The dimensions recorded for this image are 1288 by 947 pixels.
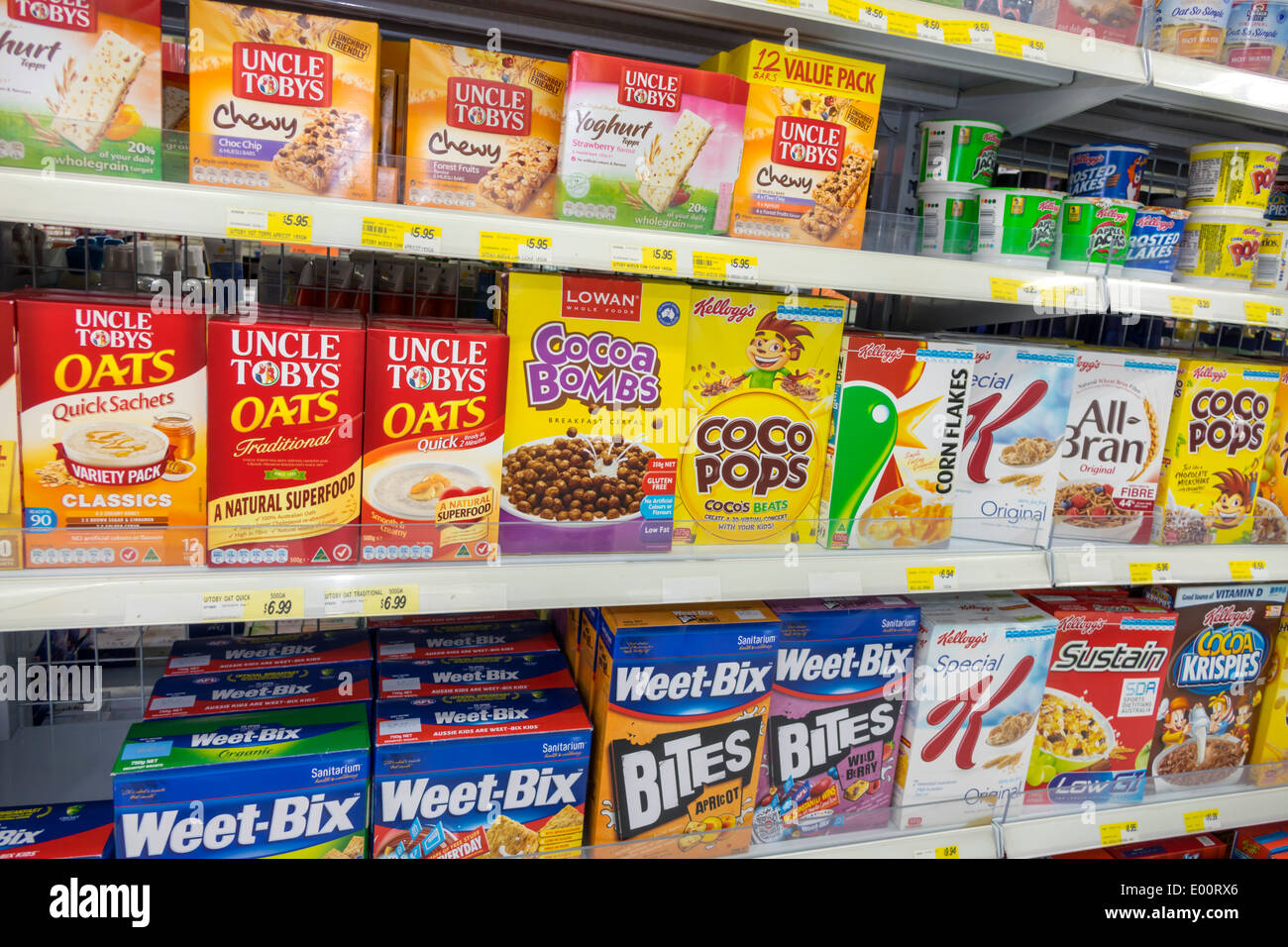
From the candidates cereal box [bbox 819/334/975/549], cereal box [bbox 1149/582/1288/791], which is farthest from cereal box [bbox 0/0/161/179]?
cereal box [bbox 1149/582/1288/791]

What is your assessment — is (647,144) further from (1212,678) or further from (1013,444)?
(1212,678)

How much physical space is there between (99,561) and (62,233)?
0.78m

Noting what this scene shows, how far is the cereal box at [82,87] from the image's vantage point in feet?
3.53

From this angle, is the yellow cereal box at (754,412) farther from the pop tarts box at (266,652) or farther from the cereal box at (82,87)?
the cereal box at (82,87)

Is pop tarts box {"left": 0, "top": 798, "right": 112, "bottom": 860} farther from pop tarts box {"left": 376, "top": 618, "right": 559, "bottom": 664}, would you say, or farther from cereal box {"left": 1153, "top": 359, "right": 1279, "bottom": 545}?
cereal box {"left": 1153, "top": 359, "right": 1279, "bottom": 545}

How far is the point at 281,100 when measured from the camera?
1.17 m

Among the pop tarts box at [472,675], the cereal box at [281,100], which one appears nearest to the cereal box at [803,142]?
the cereal box at [281,100]

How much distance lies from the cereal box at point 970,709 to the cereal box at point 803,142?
0.79 meters

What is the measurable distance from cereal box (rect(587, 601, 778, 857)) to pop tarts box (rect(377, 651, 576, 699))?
5.0 inches

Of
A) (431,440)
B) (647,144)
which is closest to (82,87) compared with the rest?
(431,440)

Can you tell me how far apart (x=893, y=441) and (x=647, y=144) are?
69 cm

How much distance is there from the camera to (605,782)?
145 cm

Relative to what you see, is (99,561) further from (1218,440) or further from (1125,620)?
(1218,440)
